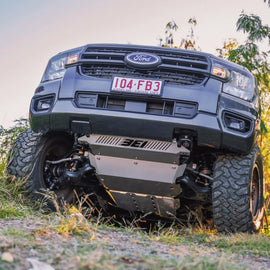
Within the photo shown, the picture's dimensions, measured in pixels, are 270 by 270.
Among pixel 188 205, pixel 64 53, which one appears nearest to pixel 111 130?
pixel 64 53

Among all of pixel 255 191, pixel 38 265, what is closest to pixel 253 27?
pixel 255 191

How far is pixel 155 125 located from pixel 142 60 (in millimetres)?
681

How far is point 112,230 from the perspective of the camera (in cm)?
373

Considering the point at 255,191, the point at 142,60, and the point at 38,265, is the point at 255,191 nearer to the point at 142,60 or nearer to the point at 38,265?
the point at 142,60

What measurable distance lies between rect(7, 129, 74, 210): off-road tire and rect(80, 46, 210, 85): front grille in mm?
908

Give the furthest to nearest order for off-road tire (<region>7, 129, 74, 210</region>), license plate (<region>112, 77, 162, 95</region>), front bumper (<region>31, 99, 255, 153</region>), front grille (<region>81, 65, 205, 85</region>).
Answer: off-road tire (<region>7, 129, 74, 210</region>) < front grille (<region>81, 65, 205, 85</region>) < license plate (<region>112, 77, 162, 95</region>) < front bumper (<region>31, 99, 255, 153</region>)

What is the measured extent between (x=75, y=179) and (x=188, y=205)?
1.25 meters

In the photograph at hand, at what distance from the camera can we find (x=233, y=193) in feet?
12.8

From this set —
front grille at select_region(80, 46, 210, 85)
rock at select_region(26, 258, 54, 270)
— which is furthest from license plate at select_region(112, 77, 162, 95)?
rock at select_region(26, 258, 54, 270)

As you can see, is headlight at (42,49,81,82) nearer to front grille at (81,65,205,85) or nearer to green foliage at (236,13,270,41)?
front grille at (81,65,205,85)

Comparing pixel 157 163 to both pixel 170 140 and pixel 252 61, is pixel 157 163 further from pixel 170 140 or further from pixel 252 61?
pixel 252 61

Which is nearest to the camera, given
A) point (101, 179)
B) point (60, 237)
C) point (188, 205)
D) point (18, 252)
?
point (18, 252)

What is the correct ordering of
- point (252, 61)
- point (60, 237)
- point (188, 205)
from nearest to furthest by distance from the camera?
point (60, 237), point (188, 205), point (252, 61)

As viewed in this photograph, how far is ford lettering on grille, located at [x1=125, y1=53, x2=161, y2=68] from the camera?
4000 mm
